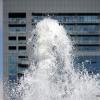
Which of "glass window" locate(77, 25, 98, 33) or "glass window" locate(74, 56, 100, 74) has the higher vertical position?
"glass window" locate(77, 25, 98, 33)

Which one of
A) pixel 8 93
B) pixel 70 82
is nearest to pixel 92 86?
pixel 70 82

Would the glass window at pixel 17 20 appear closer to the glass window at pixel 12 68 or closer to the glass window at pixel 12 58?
the glass window at pixel 12 58

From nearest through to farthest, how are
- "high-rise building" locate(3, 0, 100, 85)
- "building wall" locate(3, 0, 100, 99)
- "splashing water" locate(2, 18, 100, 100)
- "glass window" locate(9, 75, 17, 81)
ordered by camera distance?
"splashing water" locate(2, 18, 100, 100), "glass window" locate(9, 75, 17, 81), "high-rise building" locate(3, 0, 100, 85), "building wall" locate(3, 0, 100, 99)

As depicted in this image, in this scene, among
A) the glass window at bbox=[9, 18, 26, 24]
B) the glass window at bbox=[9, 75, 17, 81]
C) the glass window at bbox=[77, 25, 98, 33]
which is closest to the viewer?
the glass window at bbox=[9, 75, 17, 81]

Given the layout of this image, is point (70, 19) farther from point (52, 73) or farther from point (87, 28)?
point (52, 73)

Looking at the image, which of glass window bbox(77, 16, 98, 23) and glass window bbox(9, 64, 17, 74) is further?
glass window bbox(77, 16, 98, 23)

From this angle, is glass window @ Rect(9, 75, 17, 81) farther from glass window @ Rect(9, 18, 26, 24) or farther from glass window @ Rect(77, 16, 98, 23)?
glass window @ Rect(77, 16, 98, 23)

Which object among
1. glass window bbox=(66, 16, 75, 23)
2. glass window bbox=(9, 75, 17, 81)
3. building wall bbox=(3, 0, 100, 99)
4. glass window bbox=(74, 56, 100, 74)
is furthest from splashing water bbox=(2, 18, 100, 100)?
glass window bbox=(66, 16, 75, 23)

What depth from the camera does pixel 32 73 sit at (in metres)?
38.9

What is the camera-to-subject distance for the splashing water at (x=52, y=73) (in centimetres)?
3584

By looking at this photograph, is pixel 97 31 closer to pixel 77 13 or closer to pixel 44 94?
pixel 77 13

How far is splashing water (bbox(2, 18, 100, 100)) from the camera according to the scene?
3584 centimetres

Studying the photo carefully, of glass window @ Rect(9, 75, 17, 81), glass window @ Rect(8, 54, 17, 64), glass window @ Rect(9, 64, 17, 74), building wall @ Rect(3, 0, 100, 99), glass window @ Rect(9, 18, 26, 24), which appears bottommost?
glass window @ Rect(9, 75, 17, 81)

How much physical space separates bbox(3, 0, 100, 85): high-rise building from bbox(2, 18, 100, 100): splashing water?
35074mm
